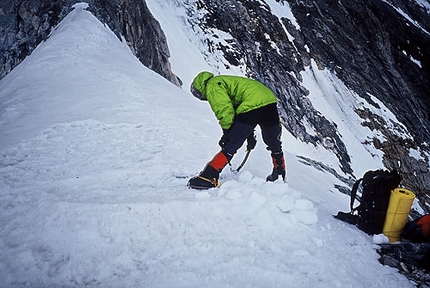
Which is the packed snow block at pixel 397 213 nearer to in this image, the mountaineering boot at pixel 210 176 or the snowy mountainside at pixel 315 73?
the mountaineering boot at pixel 210 176

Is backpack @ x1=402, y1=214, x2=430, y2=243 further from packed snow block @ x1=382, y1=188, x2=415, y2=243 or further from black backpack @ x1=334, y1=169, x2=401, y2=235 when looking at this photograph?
black backpack @ x1=334, y1=169, x2=401, y2=235

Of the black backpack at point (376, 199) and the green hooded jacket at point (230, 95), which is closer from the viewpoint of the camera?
the black backpack at point (376, 199)

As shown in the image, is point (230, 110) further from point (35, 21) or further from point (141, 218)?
point (35, 21)

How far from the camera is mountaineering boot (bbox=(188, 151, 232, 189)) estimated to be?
3482 mm

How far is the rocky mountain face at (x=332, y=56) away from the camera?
23752 millimetres

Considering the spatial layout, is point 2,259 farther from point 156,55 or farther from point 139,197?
point 156,55

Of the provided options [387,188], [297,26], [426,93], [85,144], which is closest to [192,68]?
[297,26]

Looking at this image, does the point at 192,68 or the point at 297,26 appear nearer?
the point at 192,68

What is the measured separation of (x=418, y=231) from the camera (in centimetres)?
316

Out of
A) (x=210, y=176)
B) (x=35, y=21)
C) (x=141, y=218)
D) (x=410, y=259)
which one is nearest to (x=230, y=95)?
(x=210, y=176)

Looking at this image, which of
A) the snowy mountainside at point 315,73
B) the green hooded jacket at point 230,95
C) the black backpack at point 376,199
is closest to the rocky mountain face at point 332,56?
the snowy mountainside at point 315,73

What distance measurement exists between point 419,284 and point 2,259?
11.0ft

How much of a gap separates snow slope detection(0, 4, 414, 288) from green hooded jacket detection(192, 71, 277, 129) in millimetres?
883

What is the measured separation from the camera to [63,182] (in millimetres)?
3199
